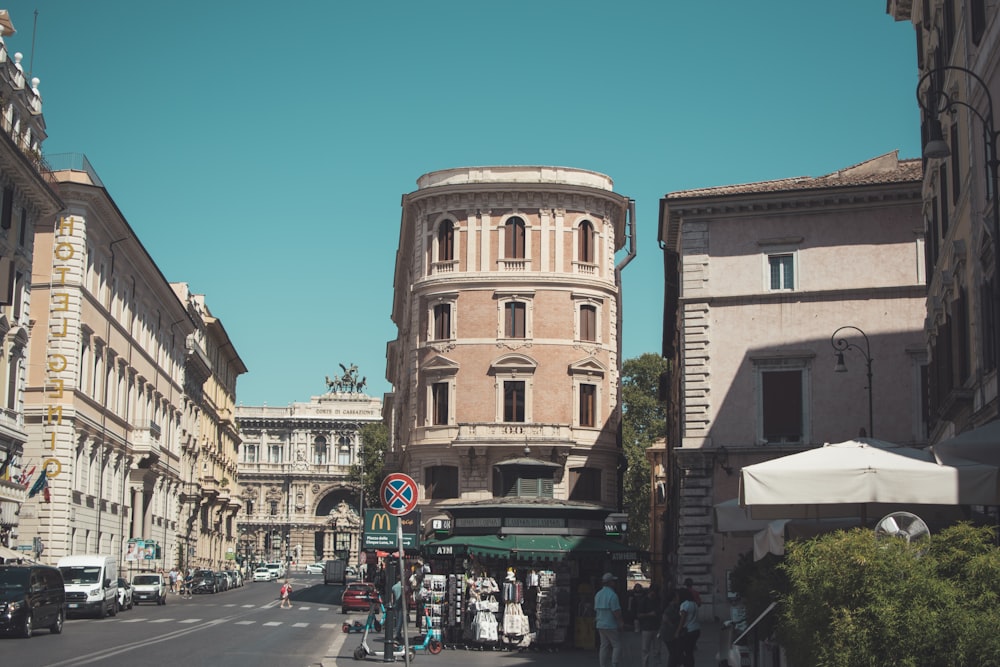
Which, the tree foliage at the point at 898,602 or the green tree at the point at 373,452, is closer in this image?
the tree foliage at the point at 898,602

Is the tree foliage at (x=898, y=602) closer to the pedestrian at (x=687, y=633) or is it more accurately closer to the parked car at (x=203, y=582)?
the pedestrian at (x=687, y=633)

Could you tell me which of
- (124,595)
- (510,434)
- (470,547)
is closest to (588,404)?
(510,434)

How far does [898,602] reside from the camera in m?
11.4

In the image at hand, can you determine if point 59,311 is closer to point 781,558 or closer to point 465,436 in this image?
point 465,436

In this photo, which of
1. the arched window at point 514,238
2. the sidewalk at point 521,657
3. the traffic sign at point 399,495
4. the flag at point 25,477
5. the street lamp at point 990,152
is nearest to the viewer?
the street lamp at point 990,152

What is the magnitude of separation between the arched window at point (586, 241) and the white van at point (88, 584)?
23643mm

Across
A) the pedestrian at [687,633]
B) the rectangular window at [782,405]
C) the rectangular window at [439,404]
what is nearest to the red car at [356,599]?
the rectangular window at [439,404]

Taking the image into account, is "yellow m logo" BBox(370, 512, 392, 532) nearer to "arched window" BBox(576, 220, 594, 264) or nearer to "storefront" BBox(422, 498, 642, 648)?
"storefront" BBox(422, 498, 642, 648)

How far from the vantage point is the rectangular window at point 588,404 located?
5656 cm

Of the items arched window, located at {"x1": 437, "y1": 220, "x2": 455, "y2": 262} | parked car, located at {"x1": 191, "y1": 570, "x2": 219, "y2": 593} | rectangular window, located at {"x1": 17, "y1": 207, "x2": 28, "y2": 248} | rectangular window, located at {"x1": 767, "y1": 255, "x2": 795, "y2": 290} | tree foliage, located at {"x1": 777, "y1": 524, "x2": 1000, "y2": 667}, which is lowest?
parked car, located at {"x1": 191, "y1": 570, "x2": 219, "y2": 593}

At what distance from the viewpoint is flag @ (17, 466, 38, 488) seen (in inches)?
1823

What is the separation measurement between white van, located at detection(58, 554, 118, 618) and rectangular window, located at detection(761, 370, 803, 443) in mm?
21020

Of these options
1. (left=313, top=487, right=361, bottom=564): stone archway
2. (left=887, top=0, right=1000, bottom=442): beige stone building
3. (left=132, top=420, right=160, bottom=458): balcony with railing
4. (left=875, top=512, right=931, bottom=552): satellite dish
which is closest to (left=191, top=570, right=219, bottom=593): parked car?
(left=132, top=420, right=160, bottom=458): balcony with railing

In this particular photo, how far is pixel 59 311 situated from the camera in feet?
168
